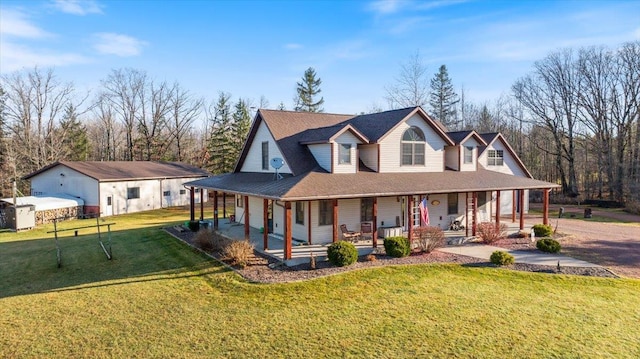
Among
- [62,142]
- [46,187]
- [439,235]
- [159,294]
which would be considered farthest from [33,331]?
[62,142]

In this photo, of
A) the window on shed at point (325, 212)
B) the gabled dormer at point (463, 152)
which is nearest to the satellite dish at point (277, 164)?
the window on shed at point (325, 212)

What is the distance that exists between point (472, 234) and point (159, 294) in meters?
14.8

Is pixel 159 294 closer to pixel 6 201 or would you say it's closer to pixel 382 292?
pixel 382 292

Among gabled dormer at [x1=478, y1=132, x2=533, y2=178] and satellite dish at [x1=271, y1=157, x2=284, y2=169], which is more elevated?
gabled dormer at [x1=478, y1=132, x2=533, y2=178]

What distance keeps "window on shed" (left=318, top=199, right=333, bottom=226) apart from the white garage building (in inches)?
683

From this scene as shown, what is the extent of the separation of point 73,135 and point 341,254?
151 ft

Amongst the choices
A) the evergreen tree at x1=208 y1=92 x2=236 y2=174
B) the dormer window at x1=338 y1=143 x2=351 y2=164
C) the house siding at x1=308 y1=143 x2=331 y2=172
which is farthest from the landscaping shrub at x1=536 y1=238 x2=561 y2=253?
the evergreen tree at x1=208 y1=92 x2=236 y2=174

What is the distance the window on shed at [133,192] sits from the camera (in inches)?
1256

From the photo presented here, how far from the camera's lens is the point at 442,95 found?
5434 centimetres

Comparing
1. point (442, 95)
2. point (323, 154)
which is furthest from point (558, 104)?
point (323, 154)

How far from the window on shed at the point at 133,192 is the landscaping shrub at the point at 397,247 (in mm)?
24368

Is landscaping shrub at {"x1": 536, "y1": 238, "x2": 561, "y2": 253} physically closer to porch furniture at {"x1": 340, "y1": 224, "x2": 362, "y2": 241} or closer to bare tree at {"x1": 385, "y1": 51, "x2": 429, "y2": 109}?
porch furniture at {"x1": 340, "y1": 224, "x2": 362, "y2": 241}

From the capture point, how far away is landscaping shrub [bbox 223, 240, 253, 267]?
14.0 metres

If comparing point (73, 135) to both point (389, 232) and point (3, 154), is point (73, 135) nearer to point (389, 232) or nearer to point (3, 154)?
point (3, 154)
